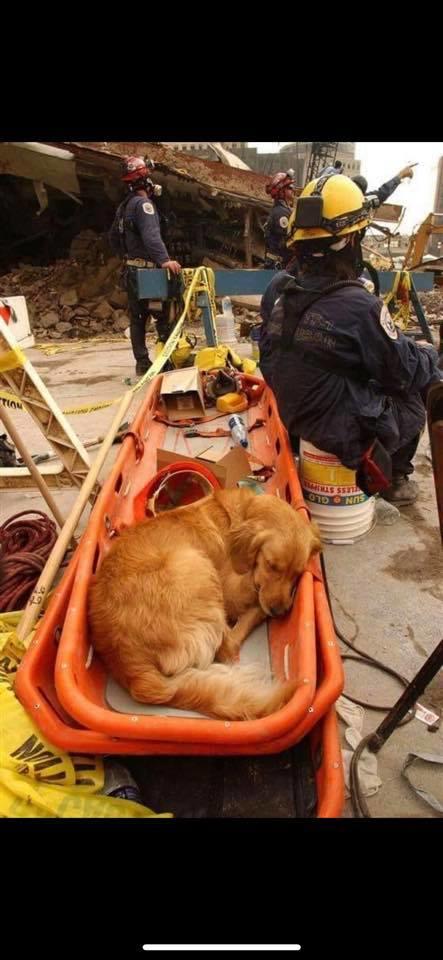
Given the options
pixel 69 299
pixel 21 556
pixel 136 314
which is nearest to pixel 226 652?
pixel 21 556

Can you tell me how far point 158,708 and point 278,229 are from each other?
8150mm

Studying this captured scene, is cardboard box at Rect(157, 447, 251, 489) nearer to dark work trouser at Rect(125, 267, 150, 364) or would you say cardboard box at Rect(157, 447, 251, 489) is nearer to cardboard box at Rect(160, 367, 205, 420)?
cardboard box at Rect(160, 367, 205, 420)

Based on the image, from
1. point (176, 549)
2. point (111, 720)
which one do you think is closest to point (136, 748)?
point (111, 720)

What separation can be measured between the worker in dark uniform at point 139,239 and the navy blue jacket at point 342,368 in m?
4.70

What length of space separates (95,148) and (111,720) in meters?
14.0

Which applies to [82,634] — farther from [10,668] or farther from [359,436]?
[359,436]

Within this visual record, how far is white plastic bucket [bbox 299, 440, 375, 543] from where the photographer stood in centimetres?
336

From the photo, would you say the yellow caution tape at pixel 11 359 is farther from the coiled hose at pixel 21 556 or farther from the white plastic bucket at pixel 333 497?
the white plastic bucket at pixel 333 497

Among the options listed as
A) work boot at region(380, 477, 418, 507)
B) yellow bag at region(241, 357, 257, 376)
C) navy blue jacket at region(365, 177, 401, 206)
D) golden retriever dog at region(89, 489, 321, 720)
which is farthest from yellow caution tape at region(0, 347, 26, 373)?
navy blue jacket at region(365, 177, 401, 206)

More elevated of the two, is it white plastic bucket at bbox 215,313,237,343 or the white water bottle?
the white water bottle

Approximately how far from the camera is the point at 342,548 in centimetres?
352

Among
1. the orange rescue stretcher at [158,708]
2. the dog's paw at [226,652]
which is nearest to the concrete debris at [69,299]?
the orange rescue stretcher at [158,708]

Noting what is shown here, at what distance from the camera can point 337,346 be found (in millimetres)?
3047

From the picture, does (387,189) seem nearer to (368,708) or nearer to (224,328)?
(224,328)
